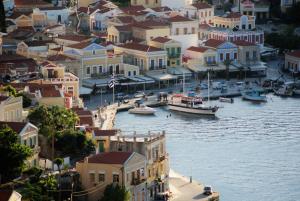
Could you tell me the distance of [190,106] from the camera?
3381cm

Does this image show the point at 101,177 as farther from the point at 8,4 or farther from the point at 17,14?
the point at 8,4

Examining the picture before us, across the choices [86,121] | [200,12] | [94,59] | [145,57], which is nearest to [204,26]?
[200,12]

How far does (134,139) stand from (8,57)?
12.5 m

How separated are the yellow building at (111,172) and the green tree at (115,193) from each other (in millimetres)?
212

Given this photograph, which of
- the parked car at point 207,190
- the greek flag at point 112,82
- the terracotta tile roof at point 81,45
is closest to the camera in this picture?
the parked car at point 207,190

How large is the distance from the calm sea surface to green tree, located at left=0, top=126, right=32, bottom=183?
4290mm

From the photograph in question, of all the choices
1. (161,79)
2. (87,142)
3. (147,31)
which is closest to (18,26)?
(147,31)

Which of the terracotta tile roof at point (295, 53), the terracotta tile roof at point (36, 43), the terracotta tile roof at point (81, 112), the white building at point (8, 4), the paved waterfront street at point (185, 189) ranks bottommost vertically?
the paved waterfront street at point (185, 189)

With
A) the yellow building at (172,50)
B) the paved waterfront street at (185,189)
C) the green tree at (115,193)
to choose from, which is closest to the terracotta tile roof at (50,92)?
the paved waterfront street at (185,189)

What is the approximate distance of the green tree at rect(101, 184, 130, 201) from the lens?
21625mm

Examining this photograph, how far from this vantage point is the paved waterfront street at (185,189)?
23.4 meters

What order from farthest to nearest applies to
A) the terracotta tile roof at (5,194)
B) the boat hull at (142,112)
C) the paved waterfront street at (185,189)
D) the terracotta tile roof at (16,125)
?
the boat hull at (142,112), the paved waterfront street at (185,189), the terracotta tile roof at (16,125), the terracotta tile roof at (5,194)

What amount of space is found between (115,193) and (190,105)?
1232 centimetres

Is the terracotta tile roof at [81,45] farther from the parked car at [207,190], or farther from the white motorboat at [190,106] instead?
the parked car at [207,190]
